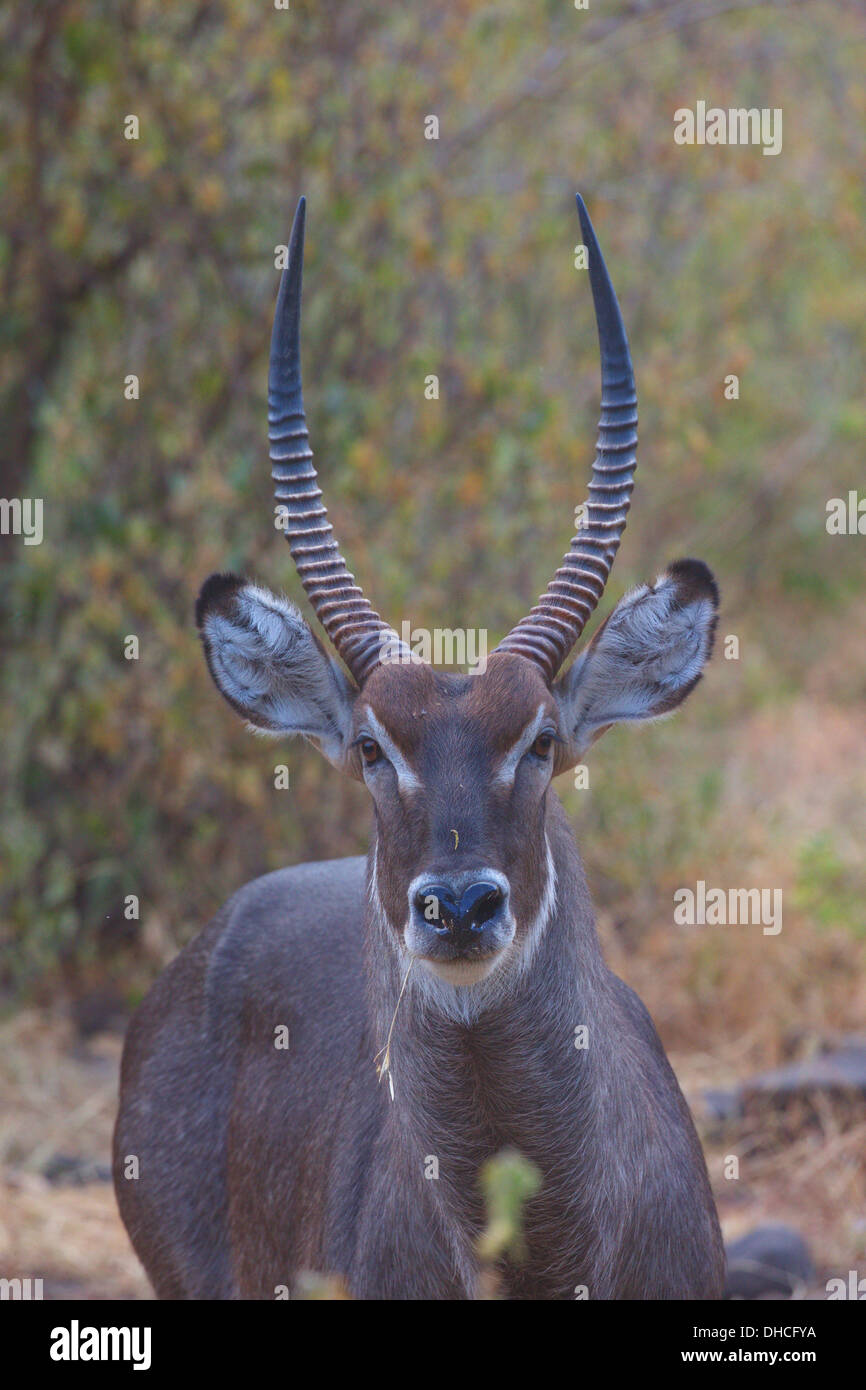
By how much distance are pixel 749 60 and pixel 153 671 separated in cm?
604

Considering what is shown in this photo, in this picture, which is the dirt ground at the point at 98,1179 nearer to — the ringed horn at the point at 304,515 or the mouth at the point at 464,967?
the mouth at the point at 464,967

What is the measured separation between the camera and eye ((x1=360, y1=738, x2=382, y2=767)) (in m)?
4.30

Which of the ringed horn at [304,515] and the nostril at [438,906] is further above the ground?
the ringed horn at [304,515]

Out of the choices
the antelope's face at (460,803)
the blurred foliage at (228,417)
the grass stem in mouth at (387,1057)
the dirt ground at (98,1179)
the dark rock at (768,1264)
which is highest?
the blurred foliage at (228,417)

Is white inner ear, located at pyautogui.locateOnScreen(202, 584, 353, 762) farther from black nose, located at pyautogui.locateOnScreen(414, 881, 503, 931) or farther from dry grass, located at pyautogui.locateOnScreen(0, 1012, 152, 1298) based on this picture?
dry grass, located at pyautogui.locateOnScreen(0, 1012, 152, 1298)

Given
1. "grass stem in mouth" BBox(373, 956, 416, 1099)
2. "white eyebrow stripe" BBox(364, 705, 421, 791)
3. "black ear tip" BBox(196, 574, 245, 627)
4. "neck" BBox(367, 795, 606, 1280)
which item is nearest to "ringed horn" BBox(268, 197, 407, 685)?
"black ear tip" BBox(196, 574, 245, 627)

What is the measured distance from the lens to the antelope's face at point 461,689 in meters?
3.95

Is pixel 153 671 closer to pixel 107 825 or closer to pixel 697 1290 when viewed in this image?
pixel 107 825

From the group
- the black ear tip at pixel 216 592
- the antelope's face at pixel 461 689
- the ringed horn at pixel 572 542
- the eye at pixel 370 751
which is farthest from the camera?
the black ear tip at pixel 216 592

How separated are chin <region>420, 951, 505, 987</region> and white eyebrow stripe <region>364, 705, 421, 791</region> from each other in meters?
0.39

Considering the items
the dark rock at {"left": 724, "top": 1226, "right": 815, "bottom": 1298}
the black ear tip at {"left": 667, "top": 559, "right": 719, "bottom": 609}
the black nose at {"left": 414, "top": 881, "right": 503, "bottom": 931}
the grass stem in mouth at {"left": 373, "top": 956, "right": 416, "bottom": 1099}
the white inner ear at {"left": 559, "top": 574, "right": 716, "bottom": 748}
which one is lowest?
the dark rock at {"left": 724, "top": 1226, "right": 815, "bottom": 1298}

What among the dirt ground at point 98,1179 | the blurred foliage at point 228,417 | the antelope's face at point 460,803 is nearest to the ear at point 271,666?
the antelope's face at point 460,803

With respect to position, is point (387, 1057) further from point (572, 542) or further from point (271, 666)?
point (572, 542)

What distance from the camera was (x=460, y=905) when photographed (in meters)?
3.80
